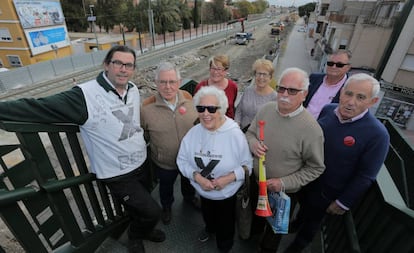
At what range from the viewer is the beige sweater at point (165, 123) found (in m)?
2.47

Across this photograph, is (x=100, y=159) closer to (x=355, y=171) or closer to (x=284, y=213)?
(x=284, y=213)

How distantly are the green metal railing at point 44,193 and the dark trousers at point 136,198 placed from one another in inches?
11.1

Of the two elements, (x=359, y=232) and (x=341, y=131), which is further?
(x=341, y=131)

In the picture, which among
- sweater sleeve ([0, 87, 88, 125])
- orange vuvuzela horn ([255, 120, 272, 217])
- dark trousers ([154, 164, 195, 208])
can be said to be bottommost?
dark trousers ([154, 164, 195, 208])

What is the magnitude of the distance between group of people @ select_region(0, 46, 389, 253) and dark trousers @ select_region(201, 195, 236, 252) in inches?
0.5

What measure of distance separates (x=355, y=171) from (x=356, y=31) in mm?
21964

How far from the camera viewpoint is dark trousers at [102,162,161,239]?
230 centimetres

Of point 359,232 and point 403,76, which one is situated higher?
point 359,232

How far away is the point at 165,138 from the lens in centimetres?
252

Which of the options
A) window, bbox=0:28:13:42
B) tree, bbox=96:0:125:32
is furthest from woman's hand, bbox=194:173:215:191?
tree, bbox=96:0:125:32

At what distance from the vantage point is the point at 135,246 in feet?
8.50

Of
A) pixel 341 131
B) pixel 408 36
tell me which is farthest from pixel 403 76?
pixel 341 131

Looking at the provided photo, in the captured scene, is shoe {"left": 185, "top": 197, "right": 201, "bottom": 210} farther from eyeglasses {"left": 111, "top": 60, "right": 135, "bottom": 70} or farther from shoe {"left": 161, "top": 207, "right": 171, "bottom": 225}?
eyeglasses {"left": 111, "top": 60, "right": 135, "bottom": 70}

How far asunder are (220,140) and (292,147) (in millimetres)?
673
